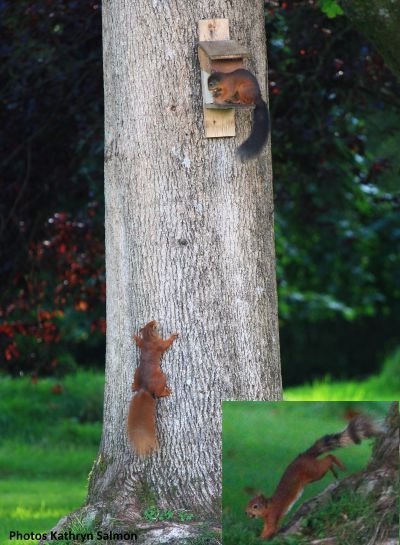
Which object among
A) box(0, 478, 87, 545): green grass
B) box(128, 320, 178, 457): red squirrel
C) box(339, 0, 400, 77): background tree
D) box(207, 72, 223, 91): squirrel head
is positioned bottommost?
box(0, 478, 87, 545): green grass

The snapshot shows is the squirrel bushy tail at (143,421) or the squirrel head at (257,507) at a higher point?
the squirrel bushy tail at (143,421)

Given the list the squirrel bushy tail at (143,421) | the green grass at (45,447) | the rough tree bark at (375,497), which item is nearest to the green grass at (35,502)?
the green grass at (45,447)

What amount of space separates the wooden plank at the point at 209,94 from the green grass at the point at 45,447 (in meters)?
2.39

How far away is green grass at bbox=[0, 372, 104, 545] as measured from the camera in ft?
21.9

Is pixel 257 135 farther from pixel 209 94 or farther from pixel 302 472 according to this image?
pixel 302 472

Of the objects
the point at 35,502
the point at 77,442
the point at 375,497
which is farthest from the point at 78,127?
the point at 375,497

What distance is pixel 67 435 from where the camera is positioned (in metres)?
9.93

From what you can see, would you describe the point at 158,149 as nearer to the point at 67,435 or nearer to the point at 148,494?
the point at 148,494

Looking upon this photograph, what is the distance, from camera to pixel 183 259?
15.3 feet

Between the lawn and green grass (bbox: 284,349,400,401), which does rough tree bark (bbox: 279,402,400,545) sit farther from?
green grass (bbox: 284,349,400,401)

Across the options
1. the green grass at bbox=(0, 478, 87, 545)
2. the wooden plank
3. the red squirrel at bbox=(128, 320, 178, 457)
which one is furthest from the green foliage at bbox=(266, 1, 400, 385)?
the green grass at bbox=(0, 478, 87, 545)

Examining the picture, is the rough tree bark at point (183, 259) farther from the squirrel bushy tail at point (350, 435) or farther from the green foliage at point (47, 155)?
the green foliage at point (47, 155)

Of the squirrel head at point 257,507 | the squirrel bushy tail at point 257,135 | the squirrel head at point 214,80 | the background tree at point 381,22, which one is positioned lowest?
the squirrel head at point 257,507

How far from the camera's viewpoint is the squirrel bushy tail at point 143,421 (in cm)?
461
